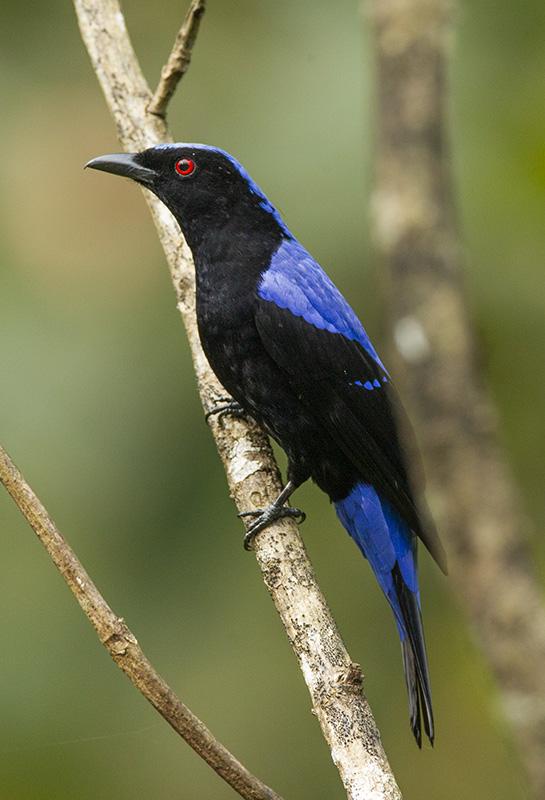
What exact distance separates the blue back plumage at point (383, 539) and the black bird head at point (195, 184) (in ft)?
2.96

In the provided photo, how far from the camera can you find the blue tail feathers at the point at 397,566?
3.06m

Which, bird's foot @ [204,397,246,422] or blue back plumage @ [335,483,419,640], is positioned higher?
bird's foot @ [204,397,246,422]

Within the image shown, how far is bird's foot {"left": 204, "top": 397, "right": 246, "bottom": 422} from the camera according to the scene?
3391 mm

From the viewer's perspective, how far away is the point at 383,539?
10.6 feet

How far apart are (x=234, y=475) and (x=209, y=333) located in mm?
429

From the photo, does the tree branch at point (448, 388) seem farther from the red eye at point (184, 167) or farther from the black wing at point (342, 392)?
the red eye at point (184, 167)

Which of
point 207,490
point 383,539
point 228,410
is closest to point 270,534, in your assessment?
point 383,539

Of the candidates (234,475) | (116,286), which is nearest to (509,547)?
(234,475)

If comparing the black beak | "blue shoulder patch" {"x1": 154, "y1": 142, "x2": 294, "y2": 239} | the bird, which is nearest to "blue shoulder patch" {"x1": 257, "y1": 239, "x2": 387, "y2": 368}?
the bird

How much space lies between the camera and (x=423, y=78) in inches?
35.2

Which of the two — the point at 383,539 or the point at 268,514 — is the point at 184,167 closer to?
the point at 268,514

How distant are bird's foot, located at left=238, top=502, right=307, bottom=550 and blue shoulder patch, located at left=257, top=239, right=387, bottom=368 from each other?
57 cm

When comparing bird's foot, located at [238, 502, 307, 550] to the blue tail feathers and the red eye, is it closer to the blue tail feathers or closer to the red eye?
the blue tail feathers

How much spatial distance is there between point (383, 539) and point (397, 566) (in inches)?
3.5
